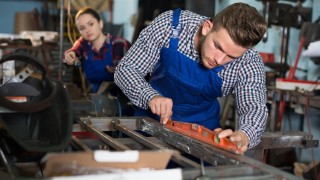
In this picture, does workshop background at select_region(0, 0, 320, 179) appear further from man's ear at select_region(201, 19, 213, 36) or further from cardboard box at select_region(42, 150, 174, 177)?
cardboard box at select_region(42, 150, 174, 177)

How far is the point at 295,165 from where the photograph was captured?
2809mm

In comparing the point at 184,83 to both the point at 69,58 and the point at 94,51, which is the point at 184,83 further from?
the point at 94,51

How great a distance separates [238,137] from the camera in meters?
1.37

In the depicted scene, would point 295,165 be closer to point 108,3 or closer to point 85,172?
point 85,172

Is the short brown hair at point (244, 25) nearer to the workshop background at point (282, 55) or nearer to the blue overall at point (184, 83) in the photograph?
the blue overall at point (184, 83)

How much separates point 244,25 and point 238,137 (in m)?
0.34

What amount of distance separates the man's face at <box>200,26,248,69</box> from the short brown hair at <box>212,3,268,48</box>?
0.8 inches

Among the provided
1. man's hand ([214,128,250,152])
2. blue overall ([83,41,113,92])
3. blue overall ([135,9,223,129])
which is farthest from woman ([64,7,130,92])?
man's hand ([214,128,250,152])

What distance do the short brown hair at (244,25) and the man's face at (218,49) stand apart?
0.06 feet

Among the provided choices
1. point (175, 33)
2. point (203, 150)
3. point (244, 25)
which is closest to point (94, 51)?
point (175, 33)

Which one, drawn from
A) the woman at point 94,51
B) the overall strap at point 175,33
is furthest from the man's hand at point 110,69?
the overall strap at point 175,33

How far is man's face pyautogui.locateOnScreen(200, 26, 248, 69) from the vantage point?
142 centimetres

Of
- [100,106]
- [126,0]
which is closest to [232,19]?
[100,106]

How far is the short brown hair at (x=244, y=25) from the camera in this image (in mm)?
1382
